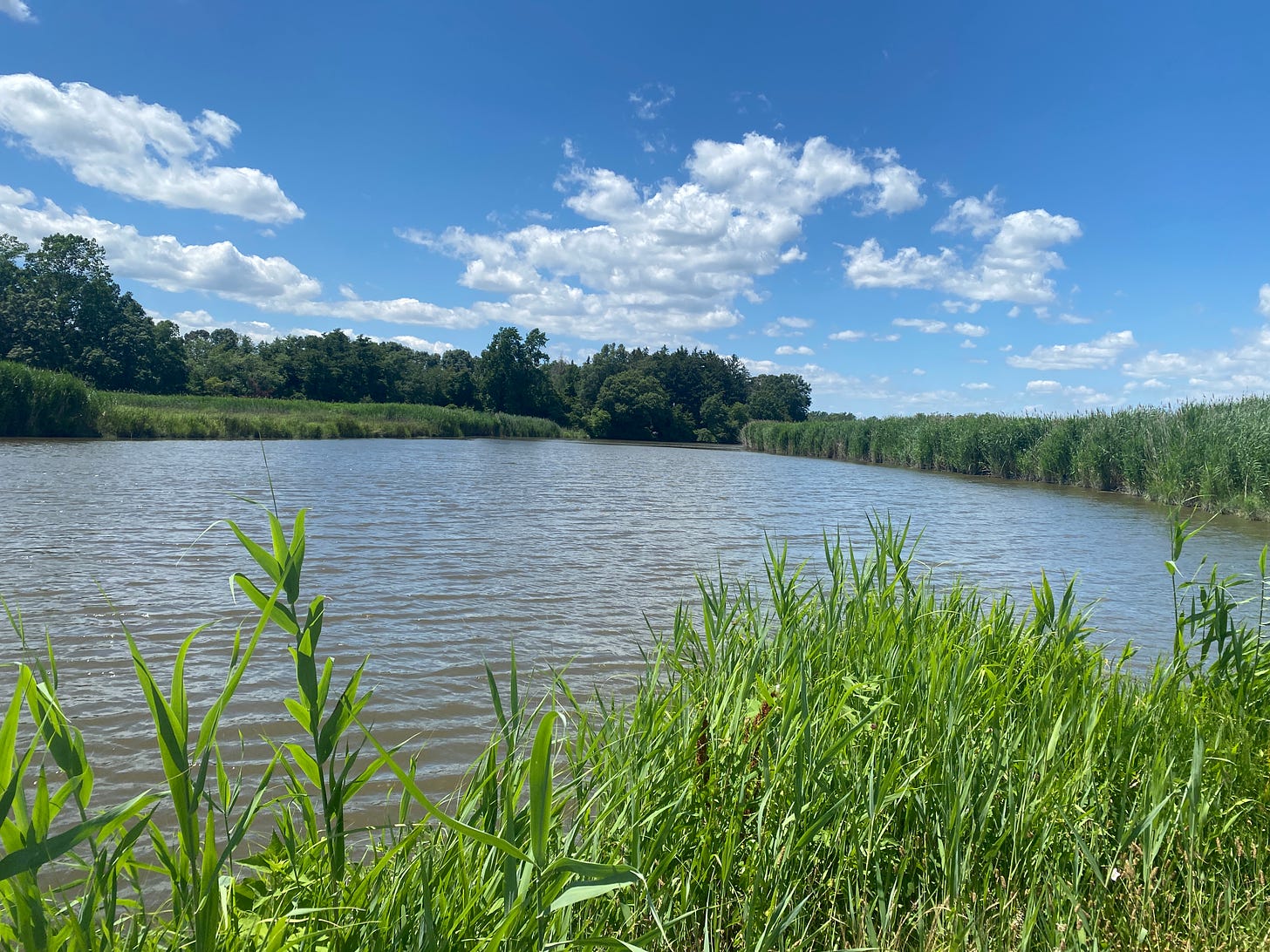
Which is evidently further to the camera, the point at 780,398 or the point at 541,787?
the point at 780,398

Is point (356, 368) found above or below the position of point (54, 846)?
above

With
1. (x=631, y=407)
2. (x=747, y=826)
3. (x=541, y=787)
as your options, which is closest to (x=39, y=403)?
(x=747, y=826)

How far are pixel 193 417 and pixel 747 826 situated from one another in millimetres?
38795

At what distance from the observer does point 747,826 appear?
224cm

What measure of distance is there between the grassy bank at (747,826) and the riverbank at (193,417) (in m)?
13.7

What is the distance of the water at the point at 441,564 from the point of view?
15.1 ft

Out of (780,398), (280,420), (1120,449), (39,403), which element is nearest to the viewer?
(1120,449)

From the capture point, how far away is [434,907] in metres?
1.68

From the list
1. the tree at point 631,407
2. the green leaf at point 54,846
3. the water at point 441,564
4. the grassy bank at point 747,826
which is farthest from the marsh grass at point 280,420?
the green leaf at point 54,846

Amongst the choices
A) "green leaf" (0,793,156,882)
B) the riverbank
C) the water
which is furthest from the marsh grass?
"green leaf" (0,793,156,882)

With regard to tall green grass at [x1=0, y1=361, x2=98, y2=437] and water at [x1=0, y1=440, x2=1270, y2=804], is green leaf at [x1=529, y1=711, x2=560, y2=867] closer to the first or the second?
water at [x1=0, y1=440, x2=1270, y2=804]

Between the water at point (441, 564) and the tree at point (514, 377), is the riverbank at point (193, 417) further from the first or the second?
the tree at point (514, 377)

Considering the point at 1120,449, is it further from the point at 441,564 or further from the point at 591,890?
the point at 591,890

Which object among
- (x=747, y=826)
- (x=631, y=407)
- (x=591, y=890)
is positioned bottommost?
(x=747, y=826)
